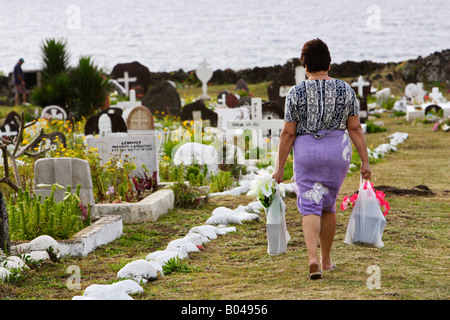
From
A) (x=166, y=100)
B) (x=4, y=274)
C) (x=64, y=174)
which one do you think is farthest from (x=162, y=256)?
(x=166, y=100)

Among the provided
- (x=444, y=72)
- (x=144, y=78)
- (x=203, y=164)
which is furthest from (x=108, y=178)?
(x=444, y=72)

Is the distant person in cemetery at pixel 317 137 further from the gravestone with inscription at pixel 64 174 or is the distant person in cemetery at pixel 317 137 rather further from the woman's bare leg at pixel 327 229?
the gravestone with inscription at pixel 64 174

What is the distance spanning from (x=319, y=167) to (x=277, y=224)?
0.72 metres

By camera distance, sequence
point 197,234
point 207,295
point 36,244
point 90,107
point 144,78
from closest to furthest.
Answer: point 207,295
point 36,244
point 197,234
point 90,107
point 144,78

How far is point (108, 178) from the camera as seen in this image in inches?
382

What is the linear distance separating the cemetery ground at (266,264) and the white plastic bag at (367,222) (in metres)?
0.26

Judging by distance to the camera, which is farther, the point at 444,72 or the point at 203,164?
the point at 444,72

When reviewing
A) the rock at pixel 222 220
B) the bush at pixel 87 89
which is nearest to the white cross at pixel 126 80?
the bush at pixel 87 89

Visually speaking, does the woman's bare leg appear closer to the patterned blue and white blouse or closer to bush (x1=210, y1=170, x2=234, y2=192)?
the patterned blue and white blouse

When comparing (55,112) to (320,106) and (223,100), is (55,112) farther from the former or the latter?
(320,106)

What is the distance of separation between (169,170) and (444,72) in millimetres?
27942

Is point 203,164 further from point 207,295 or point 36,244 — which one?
point 207,295

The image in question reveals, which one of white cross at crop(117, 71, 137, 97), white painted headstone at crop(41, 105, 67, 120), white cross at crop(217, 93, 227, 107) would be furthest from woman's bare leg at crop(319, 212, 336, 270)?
white cross at crop(117, 71, 137, 97)

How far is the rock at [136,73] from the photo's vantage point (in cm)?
2766
